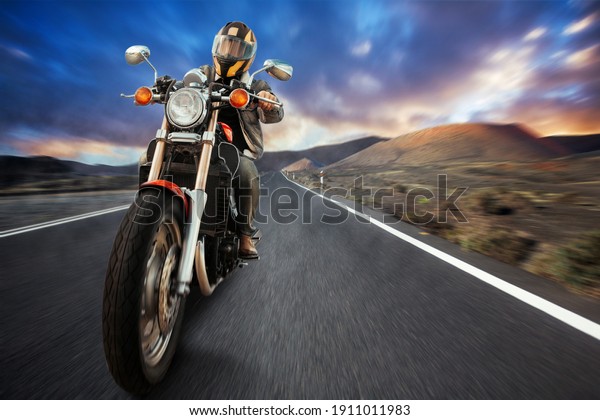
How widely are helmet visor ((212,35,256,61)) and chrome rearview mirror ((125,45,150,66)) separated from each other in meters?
0.51

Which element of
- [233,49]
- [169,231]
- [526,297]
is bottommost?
[526,297]

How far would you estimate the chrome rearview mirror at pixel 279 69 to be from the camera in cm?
226

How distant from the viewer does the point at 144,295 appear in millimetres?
1525

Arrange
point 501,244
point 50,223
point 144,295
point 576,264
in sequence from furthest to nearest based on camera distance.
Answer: point 50,223, point 501,244, point 576,264, point 144,295

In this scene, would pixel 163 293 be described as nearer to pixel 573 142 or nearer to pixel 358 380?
pixel 358 380

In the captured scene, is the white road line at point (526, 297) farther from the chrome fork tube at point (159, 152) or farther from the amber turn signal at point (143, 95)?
the amber turn signal at point (143, 95)

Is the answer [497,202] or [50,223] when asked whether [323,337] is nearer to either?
[50,223]

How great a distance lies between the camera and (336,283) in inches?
116

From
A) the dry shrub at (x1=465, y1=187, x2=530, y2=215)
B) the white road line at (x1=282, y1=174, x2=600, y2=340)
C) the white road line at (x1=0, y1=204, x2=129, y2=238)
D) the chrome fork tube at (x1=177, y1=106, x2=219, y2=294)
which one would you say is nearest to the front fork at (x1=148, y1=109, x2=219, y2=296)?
the chrome fork tube at (x1=177, y1=106, x2=219, y2=294)

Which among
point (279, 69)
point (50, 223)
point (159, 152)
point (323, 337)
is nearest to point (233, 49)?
point (279, 69)

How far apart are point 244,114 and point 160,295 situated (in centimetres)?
161

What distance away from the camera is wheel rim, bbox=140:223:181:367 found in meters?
1.54

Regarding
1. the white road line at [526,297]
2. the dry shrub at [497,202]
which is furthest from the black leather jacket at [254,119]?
the dry shrub at [497,202]

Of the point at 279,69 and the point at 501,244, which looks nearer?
the point at 279,69
